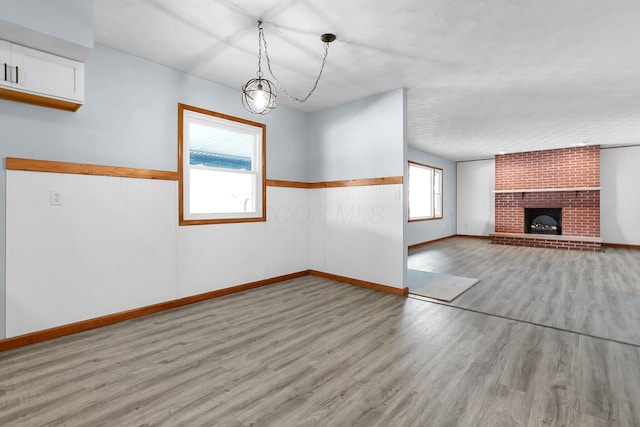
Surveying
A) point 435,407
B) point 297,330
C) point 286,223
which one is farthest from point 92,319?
point 435,407

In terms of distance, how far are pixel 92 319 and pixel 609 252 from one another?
9.65 meters

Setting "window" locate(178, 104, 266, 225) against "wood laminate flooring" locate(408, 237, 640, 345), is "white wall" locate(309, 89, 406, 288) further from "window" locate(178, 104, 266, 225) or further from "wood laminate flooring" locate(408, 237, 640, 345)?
"wood laminate flooring" locate(408, 237, 640, 345)

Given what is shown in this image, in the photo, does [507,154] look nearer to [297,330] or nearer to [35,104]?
[297,330]

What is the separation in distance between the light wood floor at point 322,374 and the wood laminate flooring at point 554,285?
40 cm

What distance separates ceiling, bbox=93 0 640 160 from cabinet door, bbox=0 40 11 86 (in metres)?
0.69

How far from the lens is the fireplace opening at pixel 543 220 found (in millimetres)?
7922

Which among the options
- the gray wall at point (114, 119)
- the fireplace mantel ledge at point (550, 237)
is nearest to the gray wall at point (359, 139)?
the gray wall at point (114, 119)

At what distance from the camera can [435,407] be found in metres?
1.67

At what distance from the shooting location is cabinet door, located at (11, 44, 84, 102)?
2.10m

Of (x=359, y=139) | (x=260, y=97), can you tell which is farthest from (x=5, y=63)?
(x=359, y=139)

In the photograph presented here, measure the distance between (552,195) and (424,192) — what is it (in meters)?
3.24

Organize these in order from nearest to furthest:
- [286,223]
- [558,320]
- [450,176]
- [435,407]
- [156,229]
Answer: [435,407] → [558,320] → [156,229] → [286,223] → [450,176]

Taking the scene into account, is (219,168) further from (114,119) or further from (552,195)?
(552,195)

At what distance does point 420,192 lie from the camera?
27.2 ft
